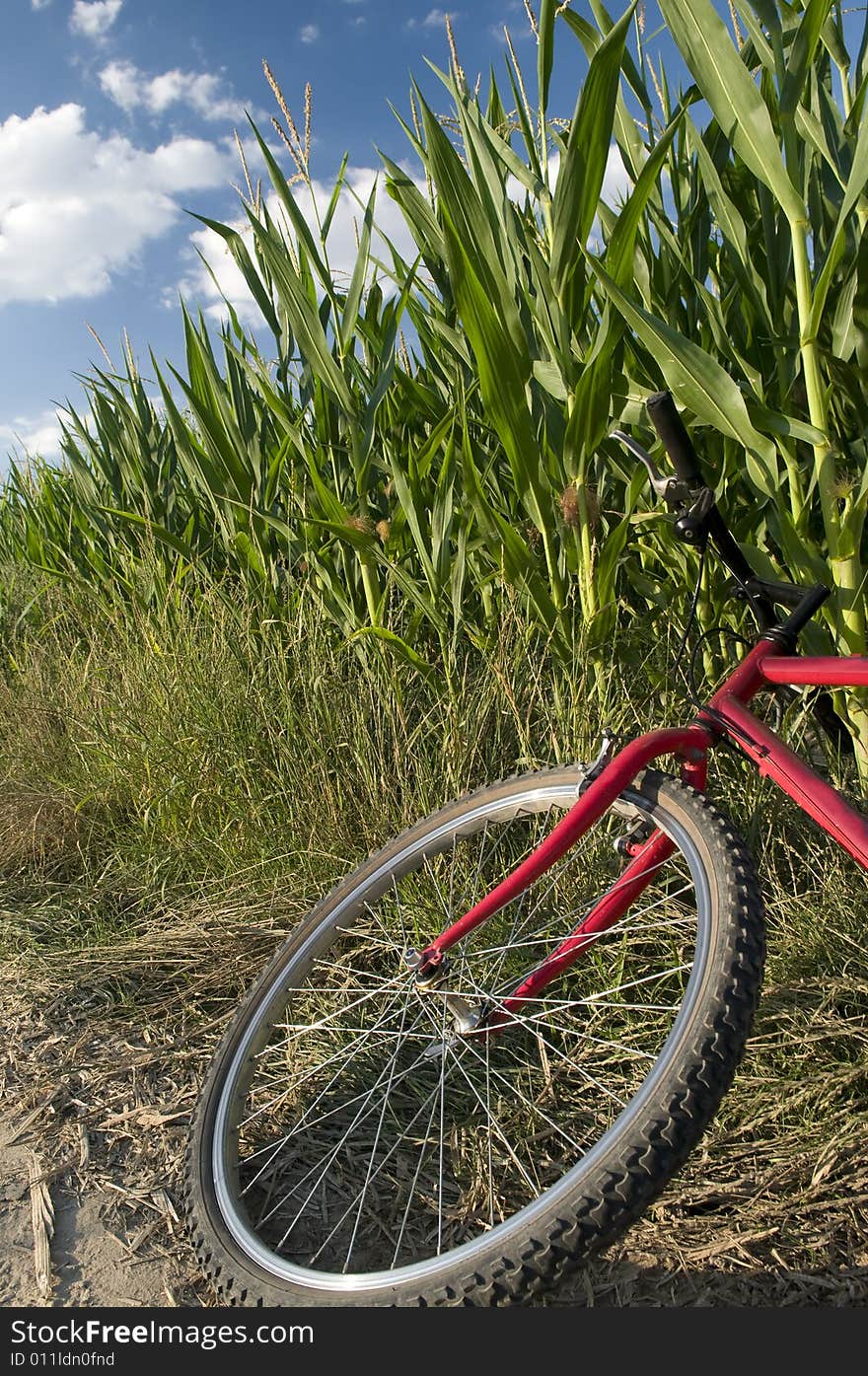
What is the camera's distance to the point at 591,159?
177 centimetres

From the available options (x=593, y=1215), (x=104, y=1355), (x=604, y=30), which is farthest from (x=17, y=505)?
(x=593, y=1215)

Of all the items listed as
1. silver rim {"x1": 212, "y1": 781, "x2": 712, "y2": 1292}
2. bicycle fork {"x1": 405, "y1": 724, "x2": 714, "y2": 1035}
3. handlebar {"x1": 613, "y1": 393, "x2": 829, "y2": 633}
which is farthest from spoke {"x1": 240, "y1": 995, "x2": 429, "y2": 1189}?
handlebar {"x1": 613, "y1": 393, "x2": 829, "y2": 633}

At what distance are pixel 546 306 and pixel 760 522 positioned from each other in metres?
0.70

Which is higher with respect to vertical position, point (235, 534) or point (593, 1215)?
point (235, 534)

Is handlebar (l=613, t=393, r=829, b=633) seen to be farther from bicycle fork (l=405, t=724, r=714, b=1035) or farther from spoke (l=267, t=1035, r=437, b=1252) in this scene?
spoke (l=267, t=1035, r=437, b=1252)

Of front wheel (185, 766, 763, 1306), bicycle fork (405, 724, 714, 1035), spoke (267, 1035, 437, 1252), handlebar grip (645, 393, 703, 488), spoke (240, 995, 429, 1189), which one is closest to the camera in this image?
front wheel (185, 766, 763, 1306)

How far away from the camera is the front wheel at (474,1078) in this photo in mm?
1102

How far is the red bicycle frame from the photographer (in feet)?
4.18

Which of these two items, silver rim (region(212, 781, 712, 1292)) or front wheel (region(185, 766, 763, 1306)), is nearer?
front wheel (region(185, 766, 763, 1306))

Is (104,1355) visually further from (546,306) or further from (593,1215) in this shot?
(546,306)

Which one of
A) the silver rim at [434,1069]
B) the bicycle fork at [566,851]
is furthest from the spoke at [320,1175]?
the bicycle fork at [566,851]

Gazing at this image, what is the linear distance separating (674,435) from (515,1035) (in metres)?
1.21

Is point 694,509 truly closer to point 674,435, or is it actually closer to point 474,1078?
point 674,435

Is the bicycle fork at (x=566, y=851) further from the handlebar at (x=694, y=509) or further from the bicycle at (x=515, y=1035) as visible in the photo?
the handlebar at (x=694, y=509)
